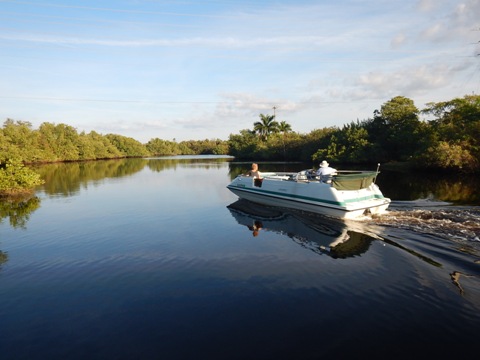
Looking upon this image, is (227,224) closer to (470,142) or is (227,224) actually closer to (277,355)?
(277,355)

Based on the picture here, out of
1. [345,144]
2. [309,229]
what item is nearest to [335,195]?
[309,229]

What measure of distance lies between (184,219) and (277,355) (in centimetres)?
1076

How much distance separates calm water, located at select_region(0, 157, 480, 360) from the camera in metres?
5.44

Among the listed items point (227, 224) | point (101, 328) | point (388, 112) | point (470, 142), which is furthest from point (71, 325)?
point (388, 112)

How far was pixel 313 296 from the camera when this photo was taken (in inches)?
278

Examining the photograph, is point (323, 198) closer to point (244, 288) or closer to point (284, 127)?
point (244, 288)

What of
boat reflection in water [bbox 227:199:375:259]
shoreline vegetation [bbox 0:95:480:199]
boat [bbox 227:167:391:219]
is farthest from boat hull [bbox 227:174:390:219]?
shoreline vegetation [bbox 0:95:480:199]

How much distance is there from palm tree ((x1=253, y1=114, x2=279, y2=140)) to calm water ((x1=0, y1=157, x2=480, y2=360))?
253 feet

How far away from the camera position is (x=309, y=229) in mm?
12727

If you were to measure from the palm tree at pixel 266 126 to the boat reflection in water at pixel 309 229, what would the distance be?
244ft

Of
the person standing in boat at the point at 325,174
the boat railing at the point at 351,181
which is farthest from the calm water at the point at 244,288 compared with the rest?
the person standing in boat at the point at 325,174

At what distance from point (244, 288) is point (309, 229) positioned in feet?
19.2

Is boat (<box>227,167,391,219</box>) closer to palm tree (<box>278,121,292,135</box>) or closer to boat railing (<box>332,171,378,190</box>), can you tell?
boat railing (<box>332,171,378,190</box>)

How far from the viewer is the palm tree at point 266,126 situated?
90.0 meters
